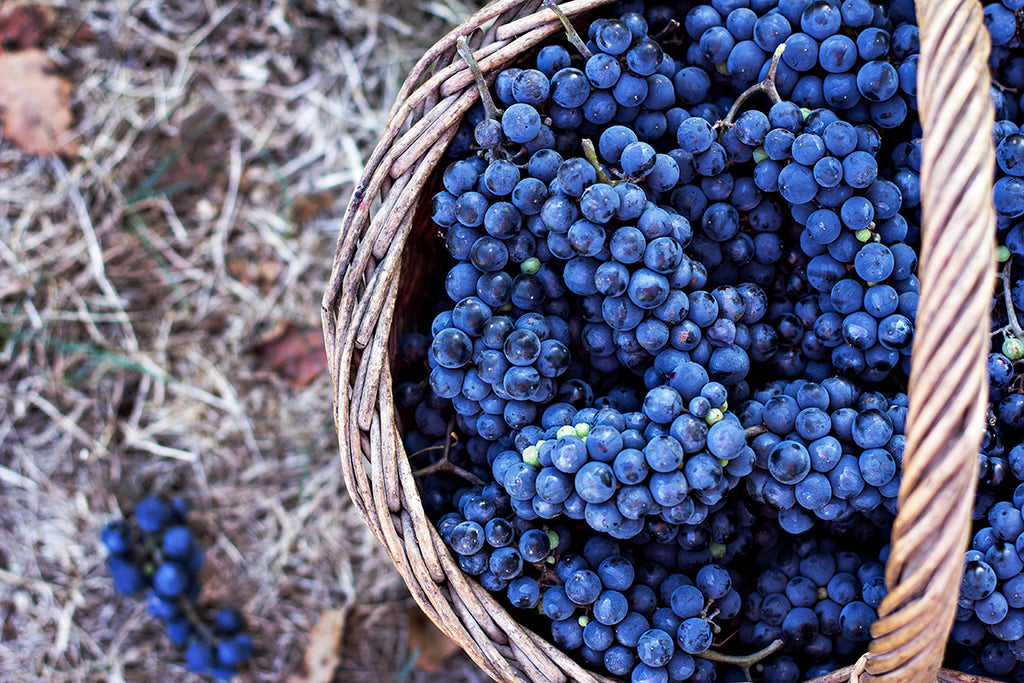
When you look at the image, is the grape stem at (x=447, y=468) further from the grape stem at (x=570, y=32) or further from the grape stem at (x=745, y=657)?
the grape stem at (x=570, y=32)

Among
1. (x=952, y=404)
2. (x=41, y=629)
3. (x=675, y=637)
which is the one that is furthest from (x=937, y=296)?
(x=41, y=629)

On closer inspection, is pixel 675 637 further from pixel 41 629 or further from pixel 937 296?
pixel 41 629

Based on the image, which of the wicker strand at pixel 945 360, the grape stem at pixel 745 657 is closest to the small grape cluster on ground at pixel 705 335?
the grape stem at pixel 745 657

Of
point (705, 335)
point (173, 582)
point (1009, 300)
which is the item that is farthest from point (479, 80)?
point (173, 582)

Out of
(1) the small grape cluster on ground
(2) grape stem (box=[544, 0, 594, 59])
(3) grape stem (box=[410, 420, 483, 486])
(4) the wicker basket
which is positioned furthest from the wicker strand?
(3) grape stem (box=[410, 420, 483, 486])

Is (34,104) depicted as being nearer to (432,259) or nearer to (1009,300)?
(432,259)
